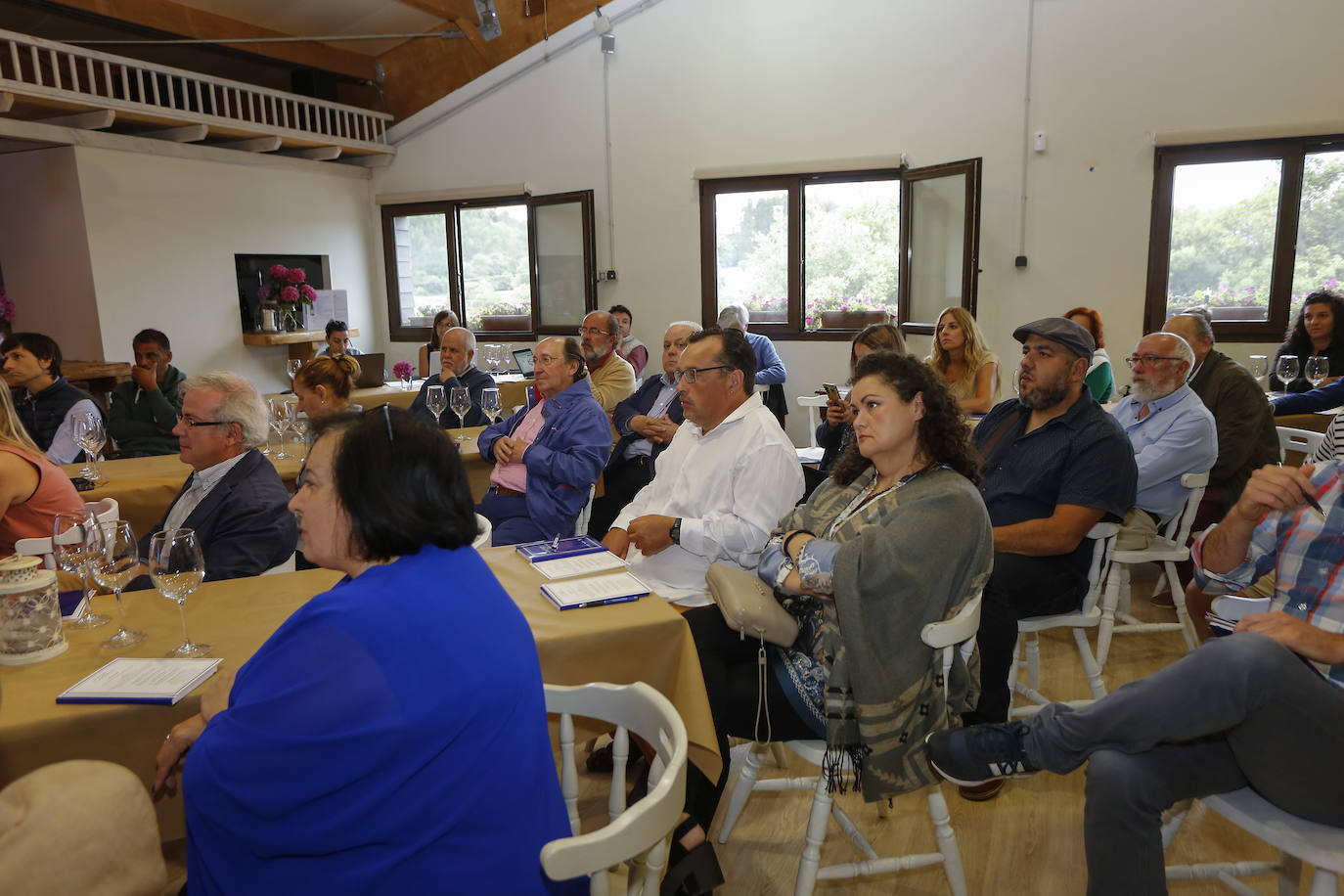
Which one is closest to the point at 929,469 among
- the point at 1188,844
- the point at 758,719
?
the point at 758,719

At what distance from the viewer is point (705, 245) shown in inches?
316

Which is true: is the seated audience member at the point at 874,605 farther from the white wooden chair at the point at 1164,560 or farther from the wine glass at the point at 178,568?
the white wooden chair at the point at 1164,560

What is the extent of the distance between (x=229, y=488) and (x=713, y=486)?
135cm

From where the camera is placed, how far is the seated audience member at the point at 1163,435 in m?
3.16

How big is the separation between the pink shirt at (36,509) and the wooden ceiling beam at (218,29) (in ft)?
22.1

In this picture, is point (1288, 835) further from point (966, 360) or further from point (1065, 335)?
point (966, 360)

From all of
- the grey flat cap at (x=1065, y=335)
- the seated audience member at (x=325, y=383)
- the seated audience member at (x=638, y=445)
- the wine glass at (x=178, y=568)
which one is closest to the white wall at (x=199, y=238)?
the seated audience member at (x=325, y=383)

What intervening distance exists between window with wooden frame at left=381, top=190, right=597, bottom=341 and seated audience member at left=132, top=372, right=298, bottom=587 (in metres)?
6.22

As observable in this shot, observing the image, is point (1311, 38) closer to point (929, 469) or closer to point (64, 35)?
point (929, 469)

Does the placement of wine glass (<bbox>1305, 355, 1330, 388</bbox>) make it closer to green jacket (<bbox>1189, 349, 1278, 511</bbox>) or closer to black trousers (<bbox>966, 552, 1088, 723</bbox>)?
green jacket (<bbox>1189, 349, 1278, 511</bbox>)

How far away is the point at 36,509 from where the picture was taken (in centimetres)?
239

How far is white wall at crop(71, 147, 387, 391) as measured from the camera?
7180 millimetres

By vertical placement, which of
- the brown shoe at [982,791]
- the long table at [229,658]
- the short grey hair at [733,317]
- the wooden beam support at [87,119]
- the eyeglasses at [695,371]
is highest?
the wooden beam support at [87,119]

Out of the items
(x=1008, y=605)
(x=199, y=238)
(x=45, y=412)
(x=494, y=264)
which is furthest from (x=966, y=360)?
(x=199, y=238)
